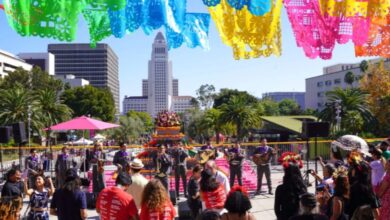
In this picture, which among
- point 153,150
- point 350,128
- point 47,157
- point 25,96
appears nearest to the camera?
point 47,157

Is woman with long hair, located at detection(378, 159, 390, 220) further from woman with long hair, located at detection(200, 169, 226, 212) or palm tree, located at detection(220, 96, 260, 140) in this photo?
palm tree, located at detection(220, 96, 260, 140)

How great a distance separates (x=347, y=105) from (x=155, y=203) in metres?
34.4

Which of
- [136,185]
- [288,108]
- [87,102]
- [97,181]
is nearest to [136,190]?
[136,185]

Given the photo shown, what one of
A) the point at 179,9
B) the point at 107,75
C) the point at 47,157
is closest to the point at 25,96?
the point at 47,157

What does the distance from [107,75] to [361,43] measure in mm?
151685

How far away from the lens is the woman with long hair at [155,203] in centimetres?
458

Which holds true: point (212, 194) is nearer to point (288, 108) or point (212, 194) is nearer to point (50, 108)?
point (50, 108)

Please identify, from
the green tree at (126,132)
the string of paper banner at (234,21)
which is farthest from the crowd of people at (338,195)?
the green tree at (126,132)

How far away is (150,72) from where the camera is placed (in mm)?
196125

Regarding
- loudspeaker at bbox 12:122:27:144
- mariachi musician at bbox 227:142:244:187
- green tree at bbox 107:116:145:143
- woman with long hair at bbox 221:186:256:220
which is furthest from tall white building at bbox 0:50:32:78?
woman with long hair at bbox 221:186:256:220

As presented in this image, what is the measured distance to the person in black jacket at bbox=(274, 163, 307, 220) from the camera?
534 centimetres

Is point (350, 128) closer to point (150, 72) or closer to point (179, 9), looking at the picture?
point (179, 9)

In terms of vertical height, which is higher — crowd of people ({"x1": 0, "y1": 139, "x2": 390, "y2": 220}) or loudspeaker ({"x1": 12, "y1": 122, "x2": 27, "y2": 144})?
loudspeaker ({"x1": 12, "y1": 122, "x2": 27, "y2": 144})

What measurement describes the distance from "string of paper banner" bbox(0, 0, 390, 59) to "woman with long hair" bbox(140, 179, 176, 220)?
2.80 m
